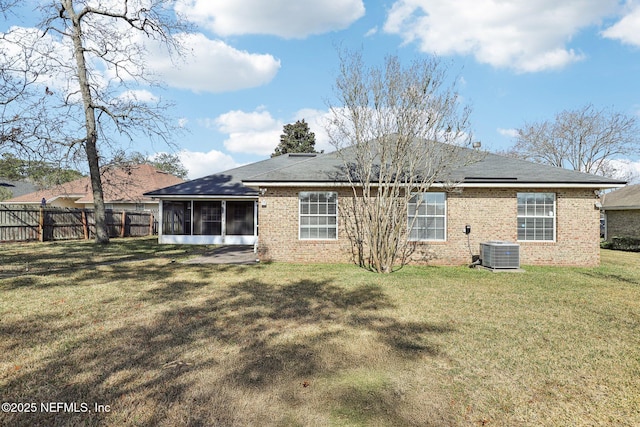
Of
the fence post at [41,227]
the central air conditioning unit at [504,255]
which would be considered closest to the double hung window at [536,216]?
the central air conditioning unit at [504,255]

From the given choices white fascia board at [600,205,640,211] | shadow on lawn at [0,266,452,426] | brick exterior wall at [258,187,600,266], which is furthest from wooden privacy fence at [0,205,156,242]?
white fascia board at [600,205,640,211]

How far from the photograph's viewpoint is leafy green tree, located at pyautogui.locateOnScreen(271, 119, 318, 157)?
45756 mm

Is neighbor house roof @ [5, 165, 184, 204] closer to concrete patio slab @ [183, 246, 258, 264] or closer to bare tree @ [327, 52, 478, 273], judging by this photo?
concrete patio slab @ [183, 246, 258, 264]

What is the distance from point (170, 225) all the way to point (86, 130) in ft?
20.3

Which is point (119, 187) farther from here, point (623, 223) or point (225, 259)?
point (623, 223)

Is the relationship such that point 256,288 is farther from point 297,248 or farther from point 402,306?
point 297,248

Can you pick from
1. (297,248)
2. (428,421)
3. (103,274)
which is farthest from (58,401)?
(297,248)

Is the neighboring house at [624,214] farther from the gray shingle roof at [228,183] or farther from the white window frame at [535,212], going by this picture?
the gray shingle roof at [228,183]

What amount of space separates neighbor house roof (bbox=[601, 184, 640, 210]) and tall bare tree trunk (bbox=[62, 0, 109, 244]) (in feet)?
93.5

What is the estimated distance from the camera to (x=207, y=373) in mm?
3680

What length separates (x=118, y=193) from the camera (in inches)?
1048

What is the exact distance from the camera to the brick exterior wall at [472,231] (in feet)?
38.0

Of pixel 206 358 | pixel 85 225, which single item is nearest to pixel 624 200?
pixel 206 358

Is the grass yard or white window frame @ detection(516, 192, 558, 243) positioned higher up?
white window frame @ detection(516, 192, 558, 243)
